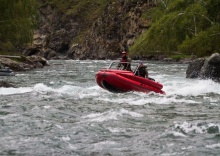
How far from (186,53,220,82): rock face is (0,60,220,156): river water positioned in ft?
28.9

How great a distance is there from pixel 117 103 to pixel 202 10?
2164 centimetres

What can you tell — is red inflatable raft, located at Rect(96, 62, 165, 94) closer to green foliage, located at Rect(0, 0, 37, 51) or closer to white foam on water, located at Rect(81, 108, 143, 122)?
white foam on water, located at Rect(81, 108, 143, 122)

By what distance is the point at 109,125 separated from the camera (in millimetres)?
11625

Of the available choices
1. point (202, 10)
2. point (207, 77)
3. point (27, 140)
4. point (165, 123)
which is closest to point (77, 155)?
point (27, 140)

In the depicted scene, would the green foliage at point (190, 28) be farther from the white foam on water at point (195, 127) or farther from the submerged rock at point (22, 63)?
the white foam on water at point (195, 127)

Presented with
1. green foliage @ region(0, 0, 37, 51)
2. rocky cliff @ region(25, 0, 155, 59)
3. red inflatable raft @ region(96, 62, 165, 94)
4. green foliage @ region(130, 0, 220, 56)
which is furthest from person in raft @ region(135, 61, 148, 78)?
rocky cliff @ region(25, 0, 155, 59)

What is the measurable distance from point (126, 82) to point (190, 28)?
2085 cm

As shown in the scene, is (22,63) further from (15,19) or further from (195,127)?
(195,127)

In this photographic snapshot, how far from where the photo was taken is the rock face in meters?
27.1

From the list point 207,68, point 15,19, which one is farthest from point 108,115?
point 15,19

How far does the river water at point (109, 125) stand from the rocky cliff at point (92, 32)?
7408 centimetres

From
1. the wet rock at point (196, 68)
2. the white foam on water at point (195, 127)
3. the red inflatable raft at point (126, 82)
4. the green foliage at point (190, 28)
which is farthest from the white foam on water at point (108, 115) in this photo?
the green foliage at point (190, 28)

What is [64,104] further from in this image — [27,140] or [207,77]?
[207,77]

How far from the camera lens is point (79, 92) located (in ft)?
68.2
